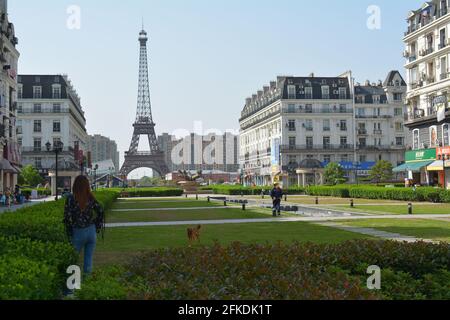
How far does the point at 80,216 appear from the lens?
11148 millimetres

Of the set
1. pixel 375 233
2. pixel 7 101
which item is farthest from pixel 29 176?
pixel 375 233

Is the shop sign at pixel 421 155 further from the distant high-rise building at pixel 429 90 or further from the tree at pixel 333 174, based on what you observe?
the tree at pixel 333 174

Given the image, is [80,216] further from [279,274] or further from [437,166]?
[437,166]

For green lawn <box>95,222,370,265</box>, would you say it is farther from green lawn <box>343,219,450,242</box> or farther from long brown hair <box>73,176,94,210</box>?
long brown hair <box>73,176,94,210</box>

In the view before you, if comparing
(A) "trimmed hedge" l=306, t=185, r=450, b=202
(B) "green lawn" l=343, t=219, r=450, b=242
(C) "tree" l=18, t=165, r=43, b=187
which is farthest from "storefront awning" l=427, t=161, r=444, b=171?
(C) "tree" l=18, t=165, r=43, b=187

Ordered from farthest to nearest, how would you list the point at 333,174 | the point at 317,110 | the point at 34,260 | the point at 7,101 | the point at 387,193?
1. the point at 317,110
2. the point at 333,174
3. the point at 7,101
4. the point at 387,193
5. the point at 34,260

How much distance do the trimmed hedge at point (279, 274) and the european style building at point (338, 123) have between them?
93744mm

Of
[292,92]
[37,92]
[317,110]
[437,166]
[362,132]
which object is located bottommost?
[437,166]

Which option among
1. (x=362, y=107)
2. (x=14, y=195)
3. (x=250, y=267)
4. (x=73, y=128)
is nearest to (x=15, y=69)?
(x=14, y=195)

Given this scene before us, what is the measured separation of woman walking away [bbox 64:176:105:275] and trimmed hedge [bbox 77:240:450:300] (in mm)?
1617

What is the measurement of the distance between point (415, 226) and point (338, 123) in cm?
8736
